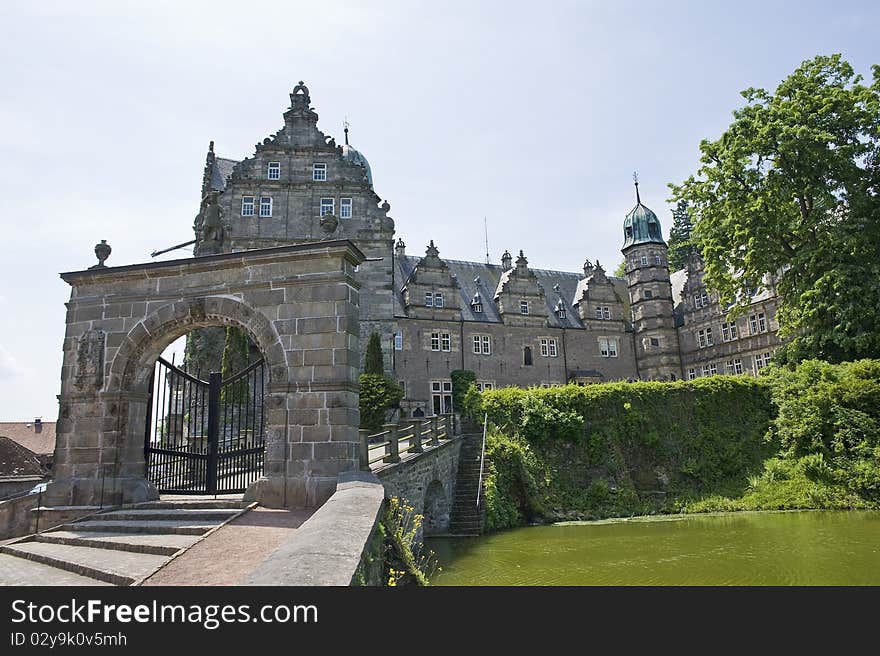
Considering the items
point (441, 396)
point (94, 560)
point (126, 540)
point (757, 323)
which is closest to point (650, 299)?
point (757, 323)

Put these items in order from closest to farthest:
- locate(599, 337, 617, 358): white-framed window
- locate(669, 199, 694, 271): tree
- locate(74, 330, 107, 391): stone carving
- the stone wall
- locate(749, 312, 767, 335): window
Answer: locate(74, 330, 107, 391): stone carving, the stone wall, locate(749, 312, 767, 335): window, locate(599, 337, 617, 358): white-framed window, locate(669, 199, 694, 271): tree

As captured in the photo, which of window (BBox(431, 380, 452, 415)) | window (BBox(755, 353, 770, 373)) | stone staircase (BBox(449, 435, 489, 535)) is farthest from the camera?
window (BBox(431, 380, 452, 415))

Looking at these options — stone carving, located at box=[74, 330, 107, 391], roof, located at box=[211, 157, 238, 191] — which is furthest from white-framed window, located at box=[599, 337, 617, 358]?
stone carving, located at box=[74, 330, 107, 391]

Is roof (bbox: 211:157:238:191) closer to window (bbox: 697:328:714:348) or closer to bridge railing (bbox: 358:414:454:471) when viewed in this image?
bridge railing (bbox: 358:414:454:471)

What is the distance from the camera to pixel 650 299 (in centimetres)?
4028

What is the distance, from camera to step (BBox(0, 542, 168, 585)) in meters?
5.57

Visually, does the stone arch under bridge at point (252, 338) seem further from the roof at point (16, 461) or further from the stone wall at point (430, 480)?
the roof at point (16, 461)

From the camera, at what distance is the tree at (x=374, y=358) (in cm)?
2519

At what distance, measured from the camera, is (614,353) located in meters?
40.3

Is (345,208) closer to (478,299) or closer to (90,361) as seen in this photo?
(478,299)

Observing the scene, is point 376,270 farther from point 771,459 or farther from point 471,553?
point 771,459

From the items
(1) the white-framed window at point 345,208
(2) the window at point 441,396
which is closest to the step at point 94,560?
(1) the white-framed window at point 345,208

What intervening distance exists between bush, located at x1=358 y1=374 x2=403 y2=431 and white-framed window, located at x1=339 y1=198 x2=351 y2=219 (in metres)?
8.93

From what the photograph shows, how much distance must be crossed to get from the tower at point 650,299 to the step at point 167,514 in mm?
35873
